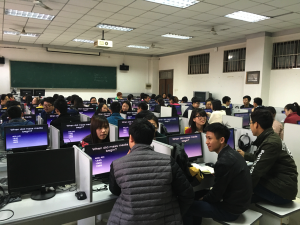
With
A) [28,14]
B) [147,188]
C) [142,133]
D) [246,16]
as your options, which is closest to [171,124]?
[142,133]

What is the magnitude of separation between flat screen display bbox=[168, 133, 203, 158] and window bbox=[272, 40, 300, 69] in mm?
6054

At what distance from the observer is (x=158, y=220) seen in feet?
4.95

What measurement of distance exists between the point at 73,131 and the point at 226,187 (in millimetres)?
2364

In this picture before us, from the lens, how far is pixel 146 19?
6168mm

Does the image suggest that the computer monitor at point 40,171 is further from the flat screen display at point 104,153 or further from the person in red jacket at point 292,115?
the person in red jacket at point 292,115

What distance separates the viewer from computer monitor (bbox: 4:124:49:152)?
2902 millimetres

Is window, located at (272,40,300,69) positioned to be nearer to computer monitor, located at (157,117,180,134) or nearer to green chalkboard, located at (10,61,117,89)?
computer monitor, located at (157,117,180,134)

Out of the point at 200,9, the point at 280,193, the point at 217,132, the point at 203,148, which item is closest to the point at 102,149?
the point at 217,132

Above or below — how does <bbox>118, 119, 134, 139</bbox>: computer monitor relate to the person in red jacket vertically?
below

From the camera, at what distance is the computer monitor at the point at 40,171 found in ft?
6.00

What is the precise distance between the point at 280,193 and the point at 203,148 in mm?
1006

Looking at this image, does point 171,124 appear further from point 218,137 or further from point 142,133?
point 142,133

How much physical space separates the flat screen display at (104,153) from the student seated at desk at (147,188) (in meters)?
0.65

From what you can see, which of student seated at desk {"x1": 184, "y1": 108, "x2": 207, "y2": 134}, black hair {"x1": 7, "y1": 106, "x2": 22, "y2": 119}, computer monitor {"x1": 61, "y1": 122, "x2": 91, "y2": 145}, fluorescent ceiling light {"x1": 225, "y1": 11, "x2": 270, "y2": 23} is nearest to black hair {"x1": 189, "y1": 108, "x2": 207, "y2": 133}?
student seated at desk {"x1": 184, "y1": 108, "x2": 207, "y2": 134}
